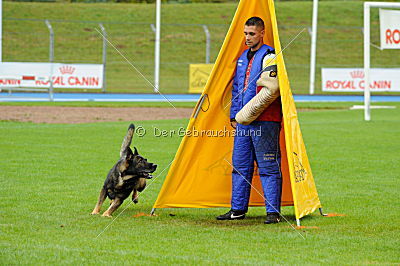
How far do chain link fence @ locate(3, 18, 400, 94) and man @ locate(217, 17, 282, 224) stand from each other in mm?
33582

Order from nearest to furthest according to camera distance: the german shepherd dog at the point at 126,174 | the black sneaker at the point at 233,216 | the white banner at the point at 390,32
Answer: the german shepherd dog at the point at 126,174 < the black sneaker at the point at 233,216 < the white banner at the point at 390,32

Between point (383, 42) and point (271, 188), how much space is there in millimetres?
14792

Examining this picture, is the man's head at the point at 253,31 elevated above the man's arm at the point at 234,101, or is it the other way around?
the man's head at the point at 253,31

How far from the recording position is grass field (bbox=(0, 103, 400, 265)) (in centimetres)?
637

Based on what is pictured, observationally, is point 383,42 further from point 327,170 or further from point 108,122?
point 327,170

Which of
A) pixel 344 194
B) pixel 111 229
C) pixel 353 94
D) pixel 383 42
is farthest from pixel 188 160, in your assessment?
pixel 353 94

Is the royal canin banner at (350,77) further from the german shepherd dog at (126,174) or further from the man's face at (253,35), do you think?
the german shepherd dog at (126,174)

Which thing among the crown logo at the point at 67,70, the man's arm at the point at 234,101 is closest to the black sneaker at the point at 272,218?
the man's arm at the point at 234,101

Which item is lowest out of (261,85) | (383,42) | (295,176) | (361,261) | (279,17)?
(361,261)

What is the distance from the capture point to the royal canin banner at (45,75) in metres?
30.0

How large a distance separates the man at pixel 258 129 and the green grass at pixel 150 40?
30617 mm

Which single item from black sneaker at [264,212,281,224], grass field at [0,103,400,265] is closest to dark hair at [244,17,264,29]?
black sneaker at [264,212,281,224]

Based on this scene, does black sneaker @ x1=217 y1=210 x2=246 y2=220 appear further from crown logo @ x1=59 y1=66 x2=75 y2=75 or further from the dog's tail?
crown logo @ x1=59 y1=66 x2=75 y2=75

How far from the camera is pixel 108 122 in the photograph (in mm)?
20672
